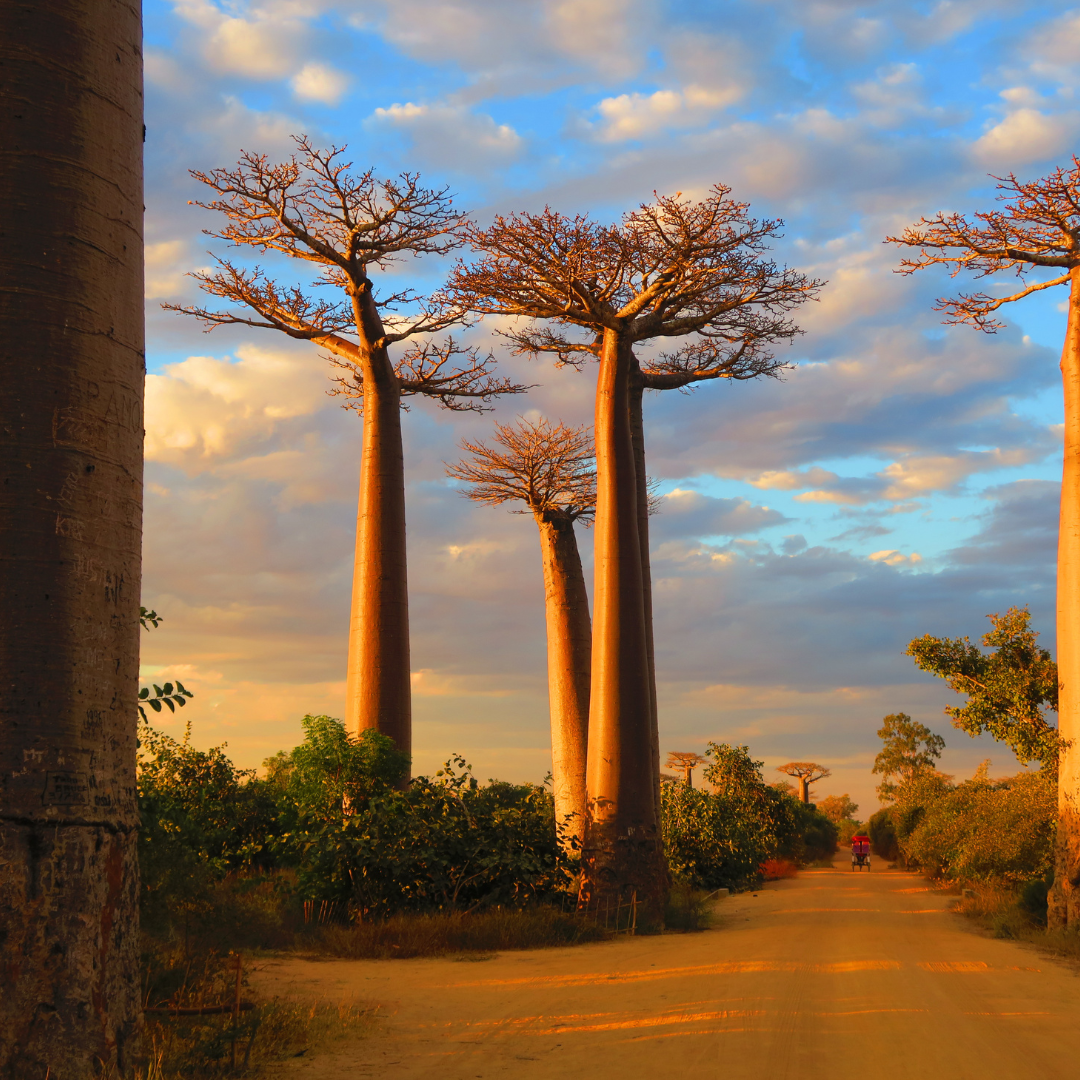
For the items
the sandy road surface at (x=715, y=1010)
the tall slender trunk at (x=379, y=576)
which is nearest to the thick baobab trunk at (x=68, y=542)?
the sandy road surface at (x=715, y=1010)

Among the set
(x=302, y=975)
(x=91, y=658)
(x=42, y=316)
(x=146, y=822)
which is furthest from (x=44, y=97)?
(x=302, y=975)

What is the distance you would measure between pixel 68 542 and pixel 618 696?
8743mm

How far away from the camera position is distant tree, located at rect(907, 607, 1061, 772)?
14375 millimetres

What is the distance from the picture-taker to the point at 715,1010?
673 centimetres

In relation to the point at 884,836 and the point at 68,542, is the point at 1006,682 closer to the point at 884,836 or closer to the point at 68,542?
the point at 68,542

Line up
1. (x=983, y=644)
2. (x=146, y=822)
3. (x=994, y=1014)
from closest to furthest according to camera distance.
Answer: (x=146, y=822) → (x=994, y=1014) → (x=983, y=644)

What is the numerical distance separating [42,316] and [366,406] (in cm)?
1249

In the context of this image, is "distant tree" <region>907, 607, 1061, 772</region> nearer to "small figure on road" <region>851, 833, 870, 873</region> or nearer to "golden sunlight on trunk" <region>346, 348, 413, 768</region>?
"golden sunlight on trunk" <region>346, 348, 413, 768</region>

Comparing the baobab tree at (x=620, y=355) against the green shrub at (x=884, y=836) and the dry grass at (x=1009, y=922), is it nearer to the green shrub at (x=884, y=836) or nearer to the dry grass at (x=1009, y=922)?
the dry grass at (x=1009, y=922)

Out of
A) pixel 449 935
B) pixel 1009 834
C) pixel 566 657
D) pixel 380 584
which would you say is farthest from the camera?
pixel 566 657

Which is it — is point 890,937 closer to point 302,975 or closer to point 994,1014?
point 994,1014

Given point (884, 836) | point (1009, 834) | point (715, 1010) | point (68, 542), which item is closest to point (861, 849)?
point (884, 836)

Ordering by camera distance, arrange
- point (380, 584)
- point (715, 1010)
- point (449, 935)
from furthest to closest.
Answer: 1. point (380, 584)
2. point (449, 935)
3. point (715, 1010)

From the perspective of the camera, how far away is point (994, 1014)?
270 inches
